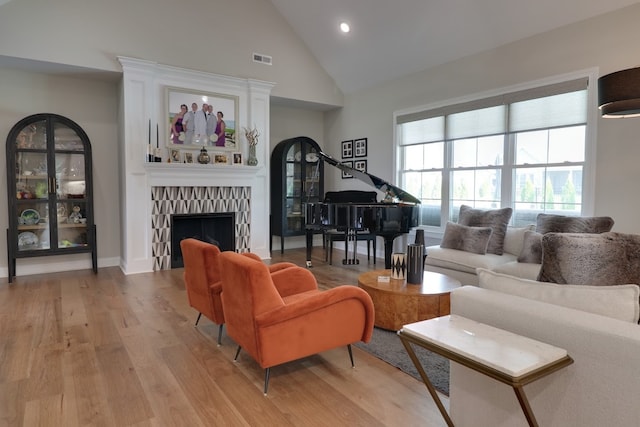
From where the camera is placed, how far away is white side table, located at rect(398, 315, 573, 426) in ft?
4.25

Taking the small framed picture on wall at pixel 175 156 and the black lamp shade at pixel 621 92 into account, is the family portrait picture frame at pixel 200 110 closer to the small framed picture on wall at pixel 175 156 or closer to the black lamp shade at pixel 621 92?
the small framed picture on wall at pixel 175 156

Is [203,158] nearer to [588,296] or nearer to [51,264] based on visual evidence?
[51,264]

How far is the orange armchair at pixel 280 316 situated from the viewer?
228 centimetres

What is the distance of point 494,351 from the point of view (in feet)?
4.58

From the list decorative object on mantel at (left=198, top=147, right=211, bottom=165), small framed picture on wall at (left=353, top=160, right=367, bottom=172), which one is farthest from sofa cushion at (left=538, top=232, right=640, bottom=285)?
small framed picture on wall at (left=353, top=160, right=367, bottom=172)

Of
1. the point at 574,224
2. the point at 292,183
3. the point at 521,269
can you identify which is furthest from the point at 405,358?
the point at 292,183

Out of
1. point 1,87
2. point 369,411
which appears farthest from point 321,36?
point 369,411

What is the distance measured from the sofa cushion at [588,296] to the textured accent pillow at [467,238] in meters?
2.83

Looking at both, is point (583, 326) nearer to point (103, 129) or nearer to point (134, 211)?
point (134, 211)

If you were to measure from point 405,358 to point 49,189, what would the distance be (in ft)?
16.7

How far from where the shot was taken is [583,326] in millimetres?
Answer: 1438

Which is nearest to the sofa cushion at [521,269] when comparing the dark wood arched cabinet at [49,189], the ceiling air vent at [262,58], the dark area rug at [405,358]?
the dark area rug at [405,358]

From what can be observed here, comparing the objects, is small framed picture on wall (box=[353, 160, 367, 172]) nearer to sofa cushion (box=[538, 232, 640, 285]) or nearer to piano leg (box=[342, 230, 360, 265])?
piano leg (box=[342, 230, 360, 265])

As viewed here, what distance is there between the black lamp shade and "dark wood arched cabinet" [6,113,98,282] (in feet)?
19.2
